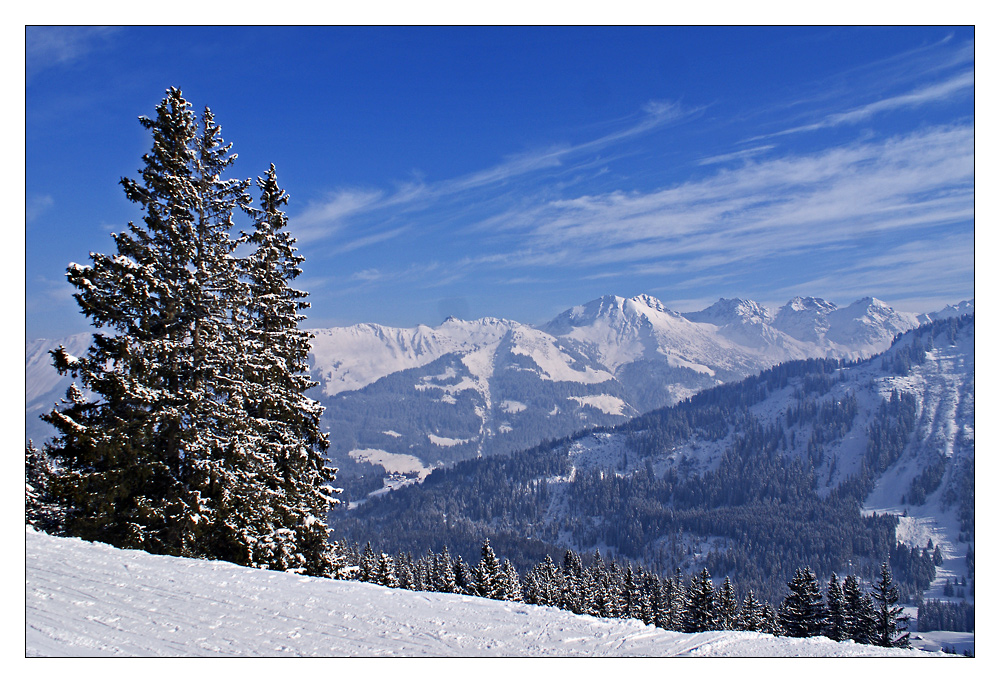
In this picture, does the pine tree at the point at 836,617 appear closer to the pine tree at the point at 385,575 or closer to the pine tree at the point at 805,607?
the pine tree at the point at 805,607

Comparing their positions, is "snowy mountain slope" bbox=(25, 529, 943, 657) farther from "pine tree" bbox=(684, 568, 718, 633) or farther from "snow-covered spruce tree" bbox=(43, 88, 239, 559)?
"pine tree" bbox=(684, 568, 718, 633)

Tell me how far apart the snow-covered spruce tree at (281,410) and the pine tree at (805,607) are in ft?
121

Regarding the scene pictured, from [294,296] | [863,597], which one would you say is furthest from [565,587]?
[294,296]

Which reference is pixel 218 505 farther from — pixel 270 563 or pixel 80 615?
pixel 80 615

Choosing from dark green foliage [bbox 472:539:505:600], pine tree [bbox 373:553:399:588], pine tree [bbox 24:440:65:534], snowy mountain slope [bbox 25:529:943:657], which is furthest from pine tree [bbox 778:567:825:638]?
pine tree [bbox 24:440:65:534]

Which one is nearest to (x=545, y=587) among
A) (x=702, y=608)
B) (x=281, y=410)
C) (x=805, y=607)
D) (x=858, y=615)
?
(x=702, y=608)

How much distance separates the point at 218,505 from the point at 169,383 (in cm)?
284

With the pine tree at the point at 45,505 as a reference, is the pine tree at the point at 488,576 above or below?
below

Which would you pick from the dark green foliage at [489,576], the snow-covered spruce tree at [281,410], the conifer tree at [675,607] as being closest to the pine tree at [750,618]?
the conifer tree at [675,607]

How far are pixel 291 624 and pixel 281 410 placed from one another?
7.08m

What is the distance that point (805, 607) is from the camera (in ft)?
139

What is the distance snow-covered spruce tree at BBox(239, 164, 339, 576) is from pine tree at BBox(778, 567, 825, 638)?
121 ft

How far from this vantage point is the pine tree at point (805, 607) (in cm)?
4172

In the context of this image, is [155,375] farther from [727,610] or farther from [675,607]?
[675,607]
